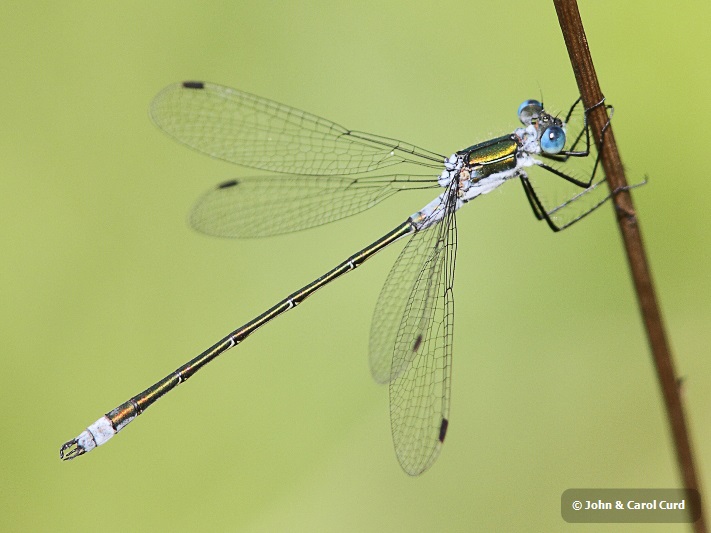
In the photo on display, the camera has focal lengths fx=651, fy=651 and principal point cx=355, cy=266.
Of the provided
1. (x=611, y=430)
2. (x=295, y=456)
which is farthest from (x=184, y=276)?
(x=611, y=430)

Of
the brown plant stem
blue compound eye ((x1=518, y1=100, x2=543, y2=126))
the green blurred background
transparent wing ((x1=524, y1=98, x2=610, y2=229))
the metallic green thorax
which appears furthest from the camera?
the green blurred background

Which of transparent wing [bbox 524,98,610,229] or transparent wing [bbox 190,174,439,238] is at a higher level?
transparent wing [bbox 190,174,439,238]

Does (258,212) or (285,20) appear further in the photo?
(285,20)

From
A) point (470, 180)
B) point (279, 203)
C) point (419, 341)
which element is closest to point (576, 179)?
point (470, 180)

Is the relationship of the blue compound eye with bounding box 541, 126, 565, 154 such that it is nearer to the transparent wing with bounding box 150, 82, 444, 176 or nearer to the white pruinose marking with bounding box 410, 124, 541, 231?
the white pruinose marking with bounding box 410, 124, 541, 231

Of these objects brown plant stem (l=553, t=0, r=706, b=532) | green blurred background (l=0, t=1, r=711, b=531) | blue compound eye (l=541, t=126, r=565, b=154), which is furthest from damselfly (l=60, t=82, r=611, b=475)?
brown plant stem (l=553, t=0, r=706, b=532)

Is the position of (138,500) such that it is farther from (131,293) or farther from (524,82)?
(524,82)
